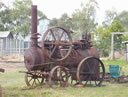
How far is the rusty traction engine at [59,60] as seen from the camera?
11.9 meters

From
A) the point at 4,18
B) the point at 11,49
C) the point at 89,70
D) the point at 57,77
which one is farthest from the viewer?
the point at 4,18

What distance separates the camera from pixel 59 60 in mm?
12203

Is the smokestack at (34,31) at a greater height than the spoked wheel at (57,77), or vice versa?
the smokestack at (34,31)

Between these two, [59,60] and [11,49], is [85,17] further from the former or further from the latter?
[59,60]

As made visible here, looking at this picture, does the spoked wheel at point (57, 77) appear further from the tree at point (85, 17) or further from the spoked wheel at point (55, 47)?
the tree at point (85, 17)

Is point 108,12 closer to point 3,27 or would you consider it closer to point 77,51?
point 3,27

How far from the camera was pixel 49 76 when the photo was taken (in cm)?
1165

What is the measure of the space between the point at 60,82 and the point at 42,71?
880mm

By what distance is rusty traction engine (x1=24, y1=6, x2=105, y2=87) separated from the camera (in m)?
11.9

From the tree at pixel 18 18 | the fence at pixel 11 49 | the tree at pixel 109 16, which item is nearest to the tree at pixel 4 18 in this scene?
the tree at pixel 18 18

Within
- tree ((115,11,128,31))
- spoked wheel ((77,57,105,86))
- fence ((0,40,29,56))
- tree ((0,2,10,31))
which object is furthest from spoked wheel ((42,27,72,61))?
tree ((115,11,128,31))

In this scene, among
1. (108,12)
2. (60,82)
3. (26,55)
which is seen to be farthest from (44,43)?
(108,12)

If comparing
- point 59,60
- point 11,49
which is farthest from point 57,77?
point 11,49

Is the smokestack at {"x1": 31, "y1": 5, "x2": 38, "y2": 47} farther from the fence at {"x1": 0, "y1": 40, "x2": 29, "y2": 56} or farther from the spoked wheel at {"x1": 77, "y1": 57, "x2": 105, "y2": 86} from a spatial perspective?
the fence at {"x1": 0, "y1": 40, "x2": 29, "y2": 56}
